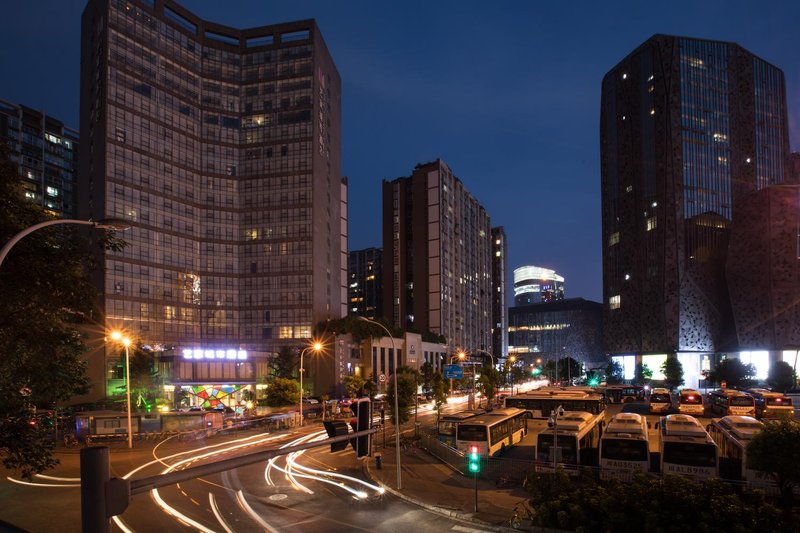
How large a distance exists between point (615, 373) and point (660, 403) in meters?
81.5

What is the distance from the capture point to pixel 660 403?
6356 cm

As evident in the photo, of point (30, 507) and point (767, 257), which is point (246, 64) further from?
point (767, 257)

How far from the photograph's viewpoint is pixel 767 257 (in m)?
115

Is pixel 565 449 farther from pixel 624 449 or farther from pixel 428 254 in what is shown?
pixel 428 254

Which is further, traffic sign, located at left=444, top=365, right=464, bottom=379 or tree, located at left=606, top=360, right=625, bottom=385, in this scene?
tree, located at left=606, top=360, right=625, bottom=385

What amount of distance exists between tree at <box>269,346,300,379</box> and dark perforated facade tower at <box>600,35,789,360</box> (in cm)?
8303

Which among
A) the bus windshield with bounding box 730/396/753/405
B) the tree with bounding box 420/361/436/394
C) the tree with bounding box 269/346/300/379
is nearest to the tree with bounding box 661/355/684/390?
the tree with bounding box 420/361/436/394

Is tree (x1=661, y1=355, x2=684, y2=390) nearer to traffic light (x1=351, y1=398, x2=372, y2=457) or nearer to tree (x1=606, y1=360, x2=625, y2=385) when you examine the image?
tree (x1=606, y1=360, x2=625, y2=385)

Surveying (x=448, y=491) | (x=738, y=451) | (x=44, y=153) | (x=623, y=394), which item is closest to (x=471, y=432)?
(x=448, y=491)

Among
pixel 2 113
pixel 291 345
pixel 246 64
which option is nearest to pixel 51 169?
pixel 2 113

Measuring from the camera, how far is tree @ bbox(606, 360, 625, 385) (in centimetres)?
13850

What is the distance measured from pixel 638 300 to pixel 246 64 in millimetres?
103614

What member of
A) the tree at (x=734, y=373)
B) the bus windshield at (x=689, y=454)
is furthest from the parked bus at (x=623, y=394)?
the bus windshield at (x=689, y=454)

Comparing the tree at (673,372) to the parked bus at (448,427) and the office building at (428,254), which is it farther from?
the parked bus at (448,427)
